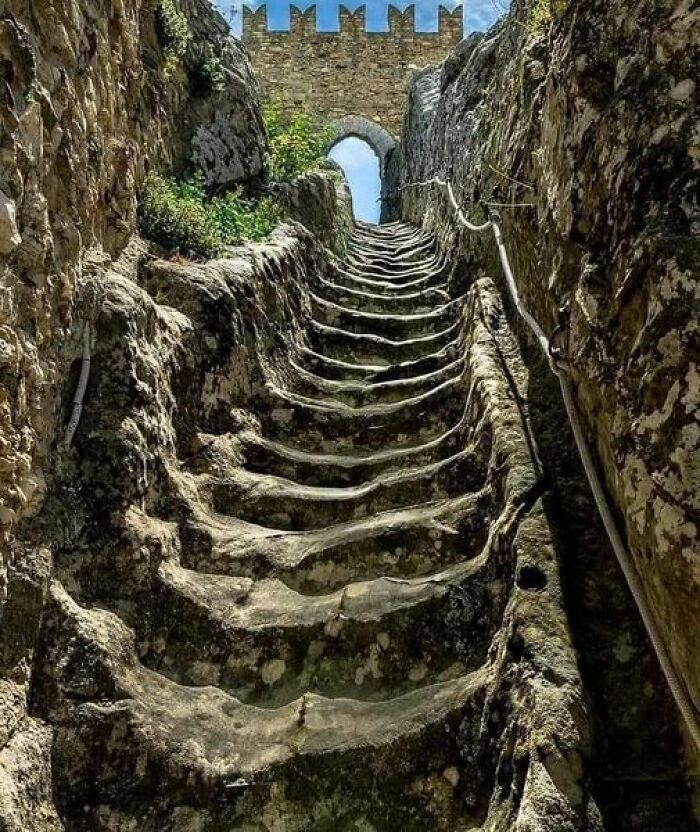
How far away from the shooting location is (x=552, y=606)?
1963 mm

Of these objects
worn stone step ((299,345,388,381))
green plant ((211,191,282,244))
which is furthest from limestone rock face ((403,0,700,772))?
green plant ((211,191,282,244))

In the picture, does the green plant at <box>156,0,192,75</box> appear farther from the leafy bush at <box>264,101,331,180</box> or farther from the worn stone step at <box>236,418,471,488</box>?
the worn stone step at <box>236,418,471,488</box>

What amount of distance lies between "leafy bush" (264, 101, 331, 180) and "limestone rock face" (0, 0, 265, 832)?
282 centimetres

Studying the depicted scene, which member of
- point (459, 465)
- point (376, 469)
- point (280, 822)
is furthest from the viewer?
point (376, 469)

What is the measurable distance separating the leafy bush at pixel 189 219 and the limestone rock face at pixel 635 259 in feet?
6.07

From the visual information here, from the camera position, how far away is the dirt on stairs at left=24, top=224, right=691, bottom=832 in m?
1.84

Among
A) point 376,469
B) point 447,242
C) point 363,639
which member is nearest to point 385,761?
point 363,639

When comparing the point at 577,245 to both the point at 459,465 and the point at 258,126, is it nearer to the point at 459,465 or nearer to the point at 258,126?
the point at 459,465

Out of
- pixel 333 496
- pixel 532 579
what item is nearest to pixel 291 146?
pixel 333 496

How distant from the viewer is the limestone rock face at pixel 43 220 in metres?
1.99

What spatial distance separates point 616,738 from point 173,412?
2.02 metres

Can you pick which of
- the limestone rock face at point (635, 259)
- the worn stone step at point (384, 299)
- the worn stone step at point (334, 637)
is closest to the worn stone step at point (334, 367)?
the worn stone step at point (384, 299)

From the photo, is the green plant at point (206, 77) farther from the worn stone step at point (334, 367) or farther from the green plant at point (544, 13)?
the green plant at point (544, 13)

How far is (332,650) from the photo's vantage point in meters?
2.33
